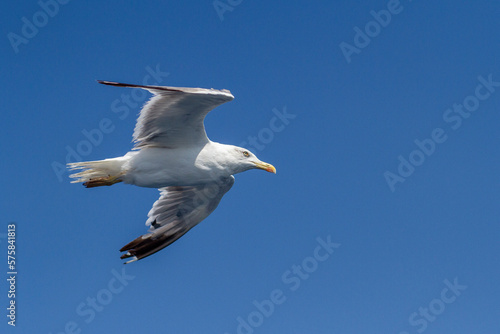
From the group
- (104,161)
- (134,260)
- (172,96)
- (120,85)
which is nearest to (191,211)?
(134,260)

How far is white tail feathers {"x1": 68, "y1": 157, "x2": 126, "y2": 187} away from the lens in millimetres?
10172

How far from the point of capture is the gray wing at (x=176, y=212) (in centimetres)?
1162

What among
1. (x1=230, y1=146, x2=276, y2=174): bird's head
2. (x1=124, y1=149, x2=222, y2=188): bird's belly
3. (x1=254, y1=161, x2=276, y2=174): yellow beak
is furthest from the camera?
(x1=254, y1=161, x2=276, y2=174): yellow beak

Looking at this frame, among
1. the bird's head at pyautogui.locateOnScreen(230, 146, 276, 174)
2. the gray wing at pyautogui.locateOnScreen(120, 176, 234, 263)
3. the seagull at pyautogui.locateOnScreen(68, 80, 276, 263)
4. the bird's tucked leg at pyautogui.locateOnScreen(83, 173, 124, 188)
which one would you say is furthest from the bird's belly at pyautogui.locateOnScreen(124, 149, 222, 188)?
the gray wing at pyautogui.locateOnScreen(120, 176, 234, 263)

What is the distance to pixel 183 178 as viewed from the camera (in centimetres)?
1023

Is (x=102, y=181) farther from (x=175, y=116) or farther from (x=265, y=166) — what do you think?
(x=265, y=166)

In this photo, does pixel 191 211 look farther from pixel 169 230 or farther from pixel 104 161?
pixel 104 161

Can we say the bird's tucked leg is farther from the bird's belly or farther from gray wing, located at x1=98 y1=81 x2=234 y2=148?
gray wing, located at x1=98 y1=81 x2=234 y2=148

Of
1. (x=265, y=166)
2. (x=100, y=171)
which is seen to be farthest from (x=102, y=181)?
(x=265, y=166)

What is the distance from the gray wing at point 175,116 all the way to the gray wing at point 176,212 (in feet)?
5.73

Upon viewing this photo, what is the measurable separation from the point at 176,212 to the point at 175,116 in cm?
277

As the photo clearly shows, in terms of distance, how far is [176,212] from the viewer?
11.9 m

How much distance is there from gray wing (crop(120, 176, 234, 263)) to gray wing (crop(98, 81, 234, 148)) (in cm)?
175

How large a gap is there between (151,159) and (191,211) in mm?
2057
